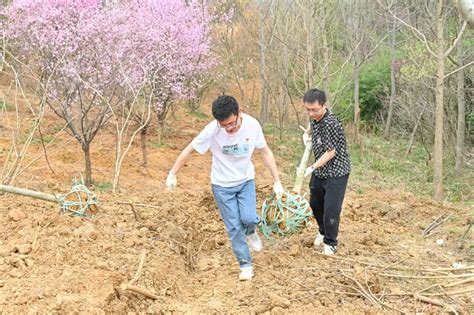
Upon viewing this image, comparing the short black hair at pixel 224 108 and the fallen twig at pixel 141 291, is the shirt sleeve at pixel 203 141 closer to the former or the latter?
the short black hair at pixel 224 108

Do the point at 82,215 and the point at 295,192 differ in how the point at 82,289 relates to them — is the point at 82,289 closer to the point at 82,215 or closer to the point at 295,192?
the point at 82,215

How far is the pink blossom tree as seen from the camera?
9.40m

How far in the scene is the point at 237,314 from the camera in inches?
148

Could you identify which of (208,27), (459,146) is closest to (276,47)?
(208,27)

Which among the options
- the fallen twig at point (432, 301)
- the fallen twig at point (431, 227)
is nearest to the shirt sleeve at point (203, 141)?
the fallen twig at point (432, 301)

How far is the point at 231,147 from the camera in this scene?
13.5 ft

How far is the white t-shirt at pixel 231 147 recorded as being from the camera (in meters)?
4.10

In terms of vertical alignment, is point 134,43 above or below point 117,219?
above

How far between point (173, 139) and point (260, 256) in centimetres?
877

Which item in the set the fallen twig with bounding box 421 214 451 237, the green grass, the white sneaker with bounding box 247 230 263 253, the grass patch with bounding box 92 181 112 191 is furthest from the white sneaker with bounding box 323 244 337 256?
the green grass

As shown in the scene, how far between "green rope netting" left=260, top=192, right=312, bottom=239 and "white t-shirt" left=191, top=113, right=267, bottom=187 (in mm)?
625

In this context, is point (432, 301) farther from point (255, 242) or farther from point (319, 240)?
point (255, 242)

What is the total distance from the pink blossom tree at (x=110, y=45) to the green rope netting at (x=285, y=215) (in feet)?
13.4

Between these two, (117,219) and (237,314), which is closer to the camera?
(237,314)
